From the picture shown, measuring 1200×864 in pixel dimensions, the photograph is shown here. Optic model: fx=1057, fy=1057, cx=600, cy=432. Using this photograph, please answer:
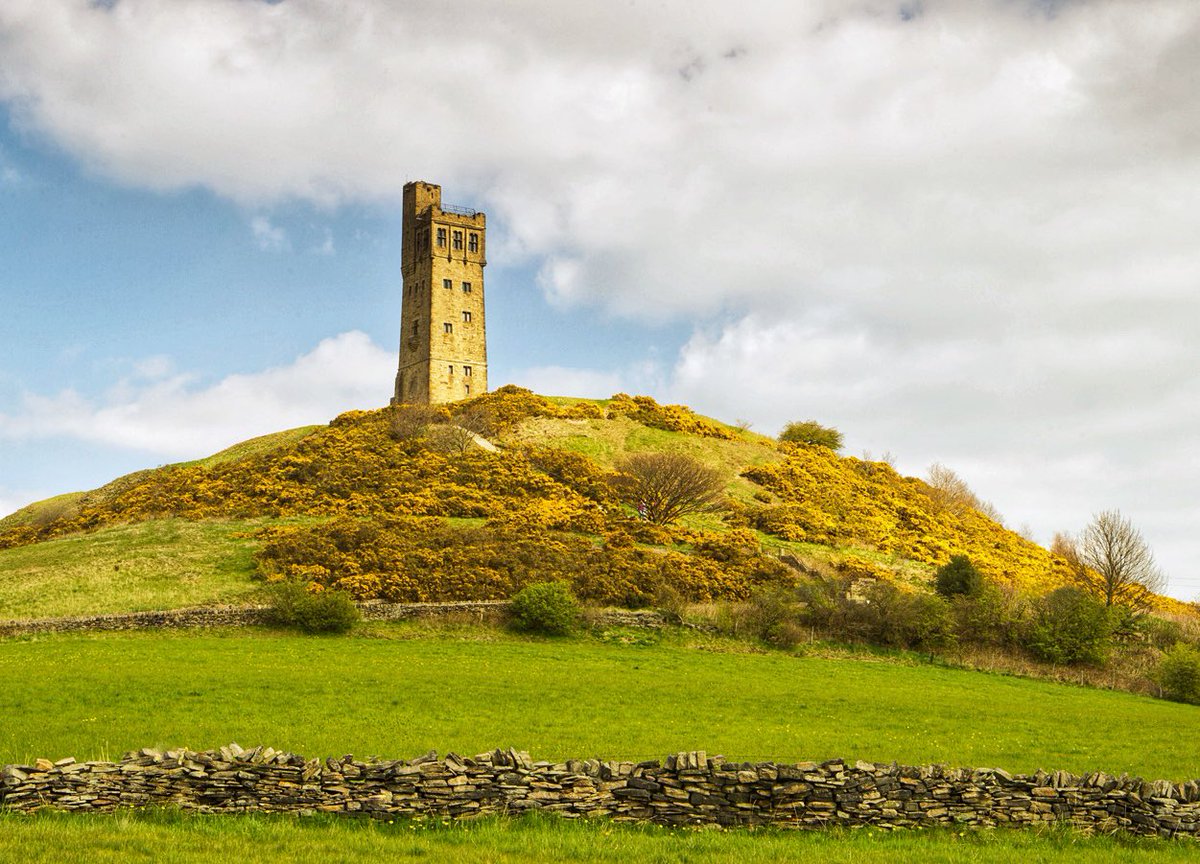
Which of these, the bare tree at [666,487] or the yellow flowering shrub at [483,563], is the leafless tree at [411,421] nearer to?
the bare tree at [666,487]

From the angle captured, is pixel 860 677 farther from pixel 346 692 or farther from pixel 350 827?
pixel 350 827

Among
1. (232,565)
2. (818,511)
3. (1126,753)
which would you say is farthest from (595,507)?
(1126,753)

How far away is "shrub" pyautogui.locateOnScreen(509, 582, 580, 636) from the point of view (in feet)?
144

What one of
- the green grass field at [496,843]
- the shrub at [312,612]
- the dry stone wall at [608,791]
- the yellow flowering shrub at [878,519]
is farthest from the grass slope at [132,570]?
the yellow flowering shrub at [878,519]

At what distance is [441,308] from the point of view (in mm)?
96375

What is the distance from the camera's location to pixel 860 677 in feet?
129

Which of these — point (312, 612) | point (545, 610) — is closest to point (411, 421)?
point (312, 612)

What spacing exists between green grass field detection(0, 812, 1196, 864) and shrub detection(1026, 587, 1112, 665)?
3241 cm

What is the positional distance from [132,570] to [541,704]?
93.1ft

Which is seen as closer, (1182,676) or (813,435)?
(1182,676)

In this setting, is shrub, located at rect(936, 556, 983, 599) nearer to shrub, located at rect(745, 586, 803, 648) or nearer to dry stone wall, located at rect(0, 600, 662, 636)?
shrub, located at rect(745, 586, 803, 648)

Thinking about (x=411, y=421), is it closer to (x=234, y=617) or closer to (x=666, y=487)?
(x=666, y=487)

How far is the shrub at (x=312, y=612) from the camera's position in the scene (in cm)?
4231

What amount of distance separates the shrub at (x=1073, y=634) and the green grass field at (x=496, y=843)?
Answer: 32410mm
